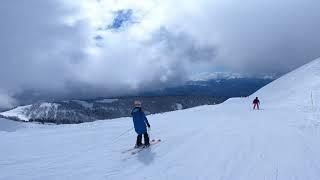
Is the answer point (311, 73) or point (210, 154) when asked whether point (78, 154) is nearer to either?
point (210, 154)

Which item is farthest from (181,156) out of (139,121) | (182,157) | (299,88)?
(299,88)

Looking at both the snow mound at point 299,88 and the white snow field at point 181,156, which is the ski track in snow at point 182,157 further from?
the snow mound at point 299,88

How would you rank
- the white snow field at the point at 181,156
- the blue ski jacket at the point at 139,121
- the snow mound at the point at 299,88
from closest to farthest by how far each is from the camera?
the white snow field at the point at 181,156 → the blue ski jacket at the point at 139,121 → the snow mound at the point at 299,88

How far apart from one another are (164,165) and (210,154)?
2.46 m

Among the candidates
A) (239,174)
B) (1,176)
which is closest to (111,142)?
(1,176)

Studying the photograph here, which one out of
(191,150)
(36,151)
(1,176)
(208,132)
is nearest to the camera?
(1,176)

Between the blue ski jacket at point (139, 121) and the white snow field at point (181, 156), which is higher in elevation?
the blue ski jacket at point (139, 121)

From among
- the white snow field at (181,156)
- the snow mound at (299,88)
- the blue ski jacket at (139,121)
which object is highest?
the snow mound at (299,88)

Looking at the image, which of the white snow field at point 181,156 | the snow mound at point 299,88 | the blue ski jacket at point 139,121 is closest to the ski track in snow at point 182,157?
the white snow field at point 181,156

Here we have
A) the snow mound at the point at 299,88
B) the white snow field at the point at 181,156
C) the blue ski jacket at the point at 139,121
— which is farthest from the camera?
the snow mound at the point at 299,88

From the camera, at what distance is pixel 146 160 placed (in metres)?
16.3

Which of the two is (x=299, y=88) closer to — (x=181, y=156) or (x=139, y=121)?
(x=139, y=121)

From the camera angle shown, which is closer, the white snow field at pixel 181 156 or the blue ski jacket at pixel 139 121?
the white snow field at pixel 181 156

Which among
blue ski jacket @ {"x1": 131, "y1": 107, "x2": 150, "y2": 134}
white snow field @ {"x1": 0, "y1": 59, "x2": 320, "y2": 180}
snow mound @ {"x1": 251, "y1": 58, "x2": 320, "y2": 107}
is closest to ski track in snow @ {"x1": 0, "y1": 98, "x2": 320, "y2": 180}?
white snow field @ {"x1": 0, "y1": 59, "x2": 320, "y2": 180}
